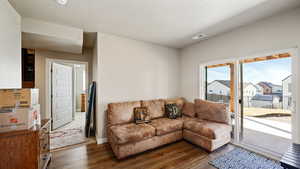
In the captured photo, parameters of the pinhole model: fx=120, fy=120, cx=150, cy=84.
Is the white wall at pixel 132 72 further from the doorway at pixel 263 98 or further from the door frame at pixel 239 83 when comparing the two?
the doorway at pixel 263 98

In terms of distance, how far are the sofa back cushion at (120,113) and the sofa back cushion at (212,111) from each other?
1736 millimetres

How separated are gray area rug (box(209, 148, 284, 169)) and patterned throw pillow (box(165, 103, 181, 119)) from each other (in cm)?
128

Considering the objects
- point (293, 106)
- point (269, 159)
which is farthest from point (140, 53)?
point (269, 159)

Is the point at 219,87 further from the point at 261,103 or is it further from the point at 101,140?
the point at 101,140

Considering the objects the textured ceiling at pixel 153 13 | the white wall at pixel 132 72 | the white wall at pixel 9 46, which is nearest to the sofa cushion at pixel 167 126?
the white wall at pixel 132 72

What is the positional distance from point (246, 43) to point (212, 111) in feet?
5.40

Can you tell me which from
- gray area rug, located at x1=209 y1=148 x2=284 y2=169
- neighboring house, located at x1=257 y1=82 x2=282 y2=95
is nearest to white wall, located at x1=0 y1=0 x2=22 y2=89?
gray area rug, located at x1=209 y1=148 x2=284 y2=169

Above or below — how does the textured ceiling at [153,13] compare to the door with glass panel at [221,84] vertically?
above

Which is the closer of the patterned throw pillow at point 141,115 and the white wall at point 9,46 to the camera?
the white wall at point 9,46

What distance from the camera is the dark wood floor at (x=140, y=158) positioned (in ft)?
6.45

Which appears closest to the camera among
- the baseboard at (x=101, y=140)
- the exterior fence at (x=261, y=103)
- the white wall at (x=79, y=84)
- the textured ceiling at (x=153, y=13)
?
the textured ceiling at (x=153, y=13)

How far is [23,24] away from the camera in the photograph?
2170 millimetres

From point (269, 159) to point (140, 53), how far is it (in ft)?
11.4

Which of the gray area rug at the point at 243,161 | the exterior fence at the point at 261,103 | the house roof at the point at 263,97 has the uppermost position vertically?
the house roof at the point at 263,97
